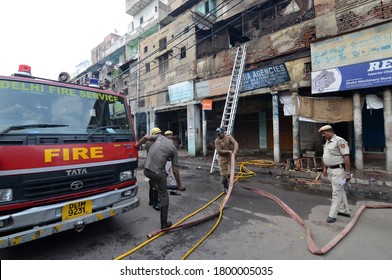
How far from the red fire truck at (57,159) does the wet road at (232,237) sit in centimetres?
59

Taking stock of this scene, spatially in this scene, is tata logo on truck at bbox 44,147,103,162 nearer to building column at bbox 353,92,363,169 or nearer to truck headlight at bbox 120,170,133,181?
truck headlight at bbox 120,170,133,181

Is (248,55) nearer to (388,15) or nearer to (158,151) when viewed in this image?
(388,15)

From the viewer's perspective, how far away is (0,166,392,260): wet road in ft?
9.35

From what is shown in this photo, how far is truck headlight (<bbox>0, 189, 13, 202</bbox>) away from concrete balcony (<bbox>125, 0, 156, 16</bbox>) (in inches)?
1100

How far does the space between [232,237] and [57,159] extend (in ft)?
8.92

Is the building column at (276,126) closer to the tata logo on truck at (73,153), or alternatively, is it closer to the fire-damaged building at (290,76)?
the fire-damaged building at (290,76)

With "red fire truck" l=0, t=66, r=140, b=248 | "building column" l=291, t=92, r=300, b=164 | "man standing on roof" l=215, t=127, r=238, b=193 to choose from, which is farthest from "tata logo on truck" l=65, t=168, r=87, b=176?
"building column" l=291, t=92, r=300, b=164

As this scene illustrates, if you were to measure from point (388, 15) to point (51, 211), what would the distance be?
10191mm

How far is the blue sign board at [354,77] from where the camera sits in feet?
22.1

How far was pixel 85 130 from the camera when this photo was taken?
3.19 meters

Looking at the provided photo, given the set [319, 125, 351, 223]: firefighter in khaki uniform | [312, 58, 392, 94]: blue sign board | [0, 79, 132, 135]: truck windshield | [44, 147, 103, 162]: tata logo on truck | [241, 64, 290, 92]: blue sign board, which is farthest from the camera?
[241, 64, 290, 92]: blue sign board

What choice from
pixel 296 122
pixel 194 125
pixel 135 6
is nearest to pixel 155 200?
pixel 296 122

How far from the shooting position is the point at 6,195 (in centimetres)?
230

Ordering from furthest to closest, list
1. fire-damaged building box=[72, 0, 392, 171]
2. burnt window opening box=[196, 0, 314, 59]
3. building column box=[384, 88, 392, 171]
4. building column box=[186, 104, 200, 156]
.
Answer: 1. building column box=[186, 104, 200, 156]
2. burnt window opening box=[196, 0, 314, 59]
3. fire-damaged building box=[72, 0, 392, 171]
4. building column box=[384, 88, 392, 171]
